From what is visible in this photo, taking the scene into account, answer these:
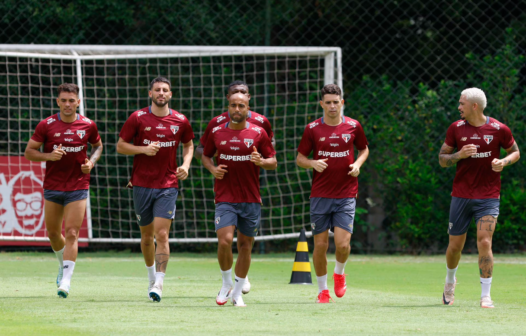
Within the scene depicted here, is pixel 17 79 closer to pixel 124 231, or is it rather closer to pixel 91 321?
pixel 124 231

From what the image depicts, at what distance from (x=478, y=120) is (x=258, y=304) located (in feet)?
8.90

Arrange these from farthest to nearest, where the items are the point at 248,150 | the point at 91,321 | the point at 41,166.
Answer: the point at 41,166, the point at 248,150, the point at 91,321

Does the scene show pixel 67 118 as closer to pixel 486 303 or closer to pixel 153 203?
pixel 153 203

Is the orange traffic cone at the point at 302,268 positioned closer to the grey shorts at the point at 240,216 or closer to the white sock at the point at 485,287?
the grey shorts at the point at 240,216

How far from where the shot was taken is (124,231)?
48.6 ft

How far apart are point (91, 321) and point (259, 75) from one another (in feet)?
31.1

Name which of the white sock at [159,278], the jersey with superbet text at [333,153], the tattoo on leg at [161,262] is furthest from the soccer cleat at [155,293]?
the jersey with superbet text at [333,153]

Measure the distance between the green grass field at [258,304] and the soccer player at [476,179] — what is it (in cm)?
47

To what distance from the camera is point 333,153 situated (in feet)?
26.5

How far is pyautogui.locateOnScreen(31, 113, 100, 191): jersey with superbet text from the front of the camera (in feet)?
27.7

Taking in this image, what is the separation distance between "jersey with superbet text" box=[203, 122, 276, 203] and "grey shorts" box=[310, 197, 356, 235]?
700 millimetres

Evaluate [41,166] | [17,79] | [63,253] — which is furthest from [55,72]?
[63,253]

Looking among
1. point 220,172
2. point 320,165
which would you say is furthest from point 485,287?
point 220,172

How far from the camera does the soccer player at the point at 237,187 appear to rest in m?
7.57
